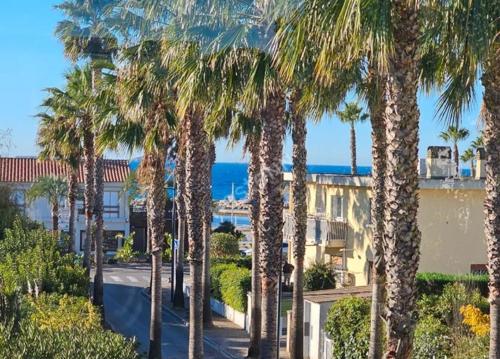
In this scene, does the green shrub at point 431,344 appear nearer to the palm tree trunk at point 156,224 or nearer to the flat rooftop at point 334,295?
the flat rooftop at point 334,295

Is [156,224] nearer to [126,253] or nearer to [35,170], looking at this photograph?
A: [126,253]

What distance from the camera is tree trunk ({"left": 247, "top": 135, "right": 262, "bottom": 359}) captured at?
923 inches

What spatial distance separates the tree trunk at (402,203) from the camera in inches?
422

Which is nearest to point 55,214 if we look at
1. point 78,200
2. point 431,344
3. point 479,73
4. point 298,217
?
point 78,200

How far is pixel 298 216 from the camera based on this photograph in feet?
71.0

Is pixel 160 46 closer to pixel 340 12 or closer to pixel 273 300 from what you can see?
pixel 273 300

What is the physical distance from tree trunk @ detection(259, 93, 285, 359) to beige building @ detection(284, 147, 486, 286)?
1314 centimetres

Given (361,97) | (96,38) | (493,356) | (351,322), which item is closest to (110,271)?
(96,38)

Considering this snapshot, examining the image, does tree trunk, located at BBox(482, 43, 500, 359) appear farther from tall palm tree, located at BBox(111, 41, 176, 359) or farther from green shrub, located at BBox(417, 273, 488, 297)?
green shrub, located at BBox(417, 273, 488, 297)

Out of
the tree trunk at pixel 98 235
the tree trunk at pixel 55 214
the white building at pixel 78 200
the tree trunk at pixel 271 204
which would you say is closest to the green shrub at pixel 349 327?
the tree trunk at pixel 271 204

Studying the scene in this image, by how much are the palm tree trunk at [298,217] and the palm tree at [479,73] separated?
21.6ft

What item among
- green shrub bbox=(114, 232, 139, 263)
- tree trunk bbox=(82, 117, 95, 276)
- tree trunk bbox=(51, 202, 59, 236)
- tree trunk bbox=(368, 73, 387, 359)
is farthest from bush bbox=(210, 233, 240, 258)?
tree trunk bbox=(368, 73, 387, 359)

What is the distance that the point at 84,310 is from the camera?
18469 millimetres

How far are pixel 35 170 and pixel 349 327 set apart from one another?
144 feet
